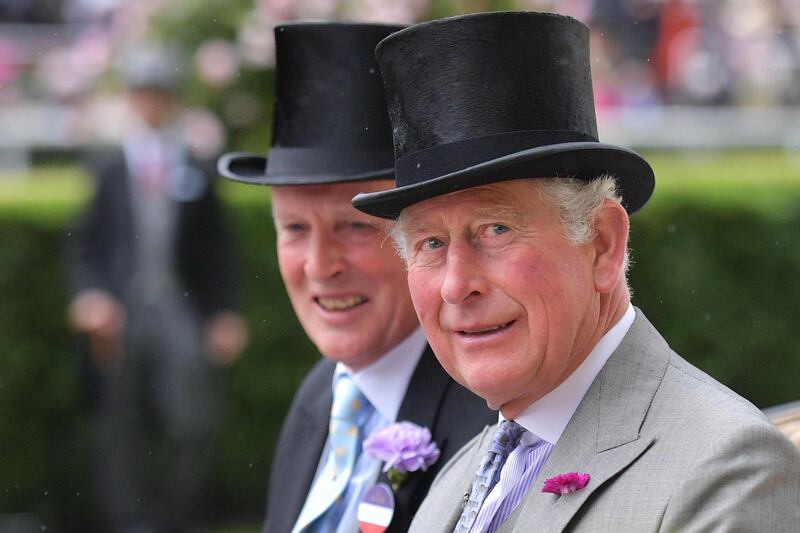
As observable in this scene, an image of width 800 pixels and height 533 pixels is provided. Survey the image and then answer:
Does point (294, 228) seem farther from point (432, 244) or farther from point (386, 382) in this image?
point (432, 244)

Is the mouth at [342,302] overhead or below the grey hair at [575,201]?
below

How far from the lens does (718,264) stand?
8.59 meters

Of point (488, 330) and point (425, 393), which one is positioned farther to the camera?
point (425, 393)

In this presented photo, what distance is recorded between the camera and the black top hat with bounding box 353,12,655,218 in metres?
2.59

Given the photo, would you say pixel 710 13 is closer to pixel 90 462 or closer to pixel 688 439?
pixel 90 462

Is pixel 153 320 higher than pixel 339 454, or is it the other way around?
pixel 339 454

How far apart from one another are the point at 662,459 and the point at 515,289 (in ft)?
1.47

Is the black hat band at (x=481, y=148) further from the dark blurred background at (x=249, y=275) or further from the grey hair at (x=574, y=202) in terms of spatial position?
the dark blurred background at (x=249, y=275)

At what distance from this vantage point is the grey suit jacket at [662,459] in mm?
2229

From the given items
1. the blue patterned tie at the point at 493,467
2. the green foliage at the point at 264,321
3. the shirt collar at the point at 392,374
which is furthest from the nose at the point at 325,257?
the green foliage at the point at 264,321

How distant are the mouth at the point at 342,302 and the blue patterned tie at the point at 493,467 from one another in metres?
0.96

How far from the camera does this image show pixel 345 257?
3.63 metres

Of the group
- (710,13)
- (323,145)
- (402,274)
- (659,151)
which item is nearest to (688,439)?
(402,274)

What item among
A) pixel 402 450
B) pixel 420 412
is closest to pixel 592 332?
pixel 402 450
